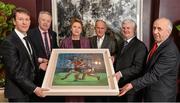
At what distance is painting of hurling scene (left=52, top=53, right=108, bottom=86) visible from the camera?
10.2ft

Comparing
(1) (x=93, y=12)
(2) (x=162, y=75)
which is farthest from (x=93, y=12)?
(2) (x=162, y=75)

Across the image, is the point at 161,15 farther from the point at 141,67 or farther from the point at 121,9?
the point at 141,67

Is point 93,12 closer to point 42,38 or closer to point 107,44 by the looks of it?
point 107,44

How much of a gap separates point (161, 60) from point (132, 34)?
2.48 ft

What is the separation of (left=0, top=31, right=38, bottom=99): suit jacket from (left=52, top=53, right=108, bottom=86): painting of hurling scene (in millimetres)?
332

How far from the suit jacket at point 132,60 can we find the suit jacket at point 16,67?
1.25 metres

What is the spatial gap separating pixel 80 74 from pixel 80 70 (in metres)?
0.12

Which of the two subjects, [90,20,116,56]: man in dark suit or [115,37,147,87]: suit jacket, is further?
[90,20,116,56]: man in dark suit

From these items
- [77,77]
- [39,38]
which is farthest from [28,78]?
[39,38]

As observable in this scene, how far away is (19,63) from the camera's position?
3.28 m

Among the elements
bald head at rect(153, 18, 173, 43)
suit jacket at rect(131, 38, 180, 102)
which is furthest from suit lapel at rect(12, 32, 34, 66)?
bald head at rect(153, 18, 173, 43)

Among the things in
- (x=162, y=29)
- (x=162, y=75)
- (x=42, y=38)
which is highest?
(x=162, y=29)

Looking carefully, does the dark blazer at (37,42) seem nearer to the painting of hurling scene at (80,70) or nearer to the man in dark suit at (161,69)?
the painting of hurling scene at (80,70)

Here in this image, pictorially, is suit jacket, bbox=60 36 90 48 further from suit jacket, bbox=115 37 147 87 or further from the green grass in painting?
the green grass in painting
